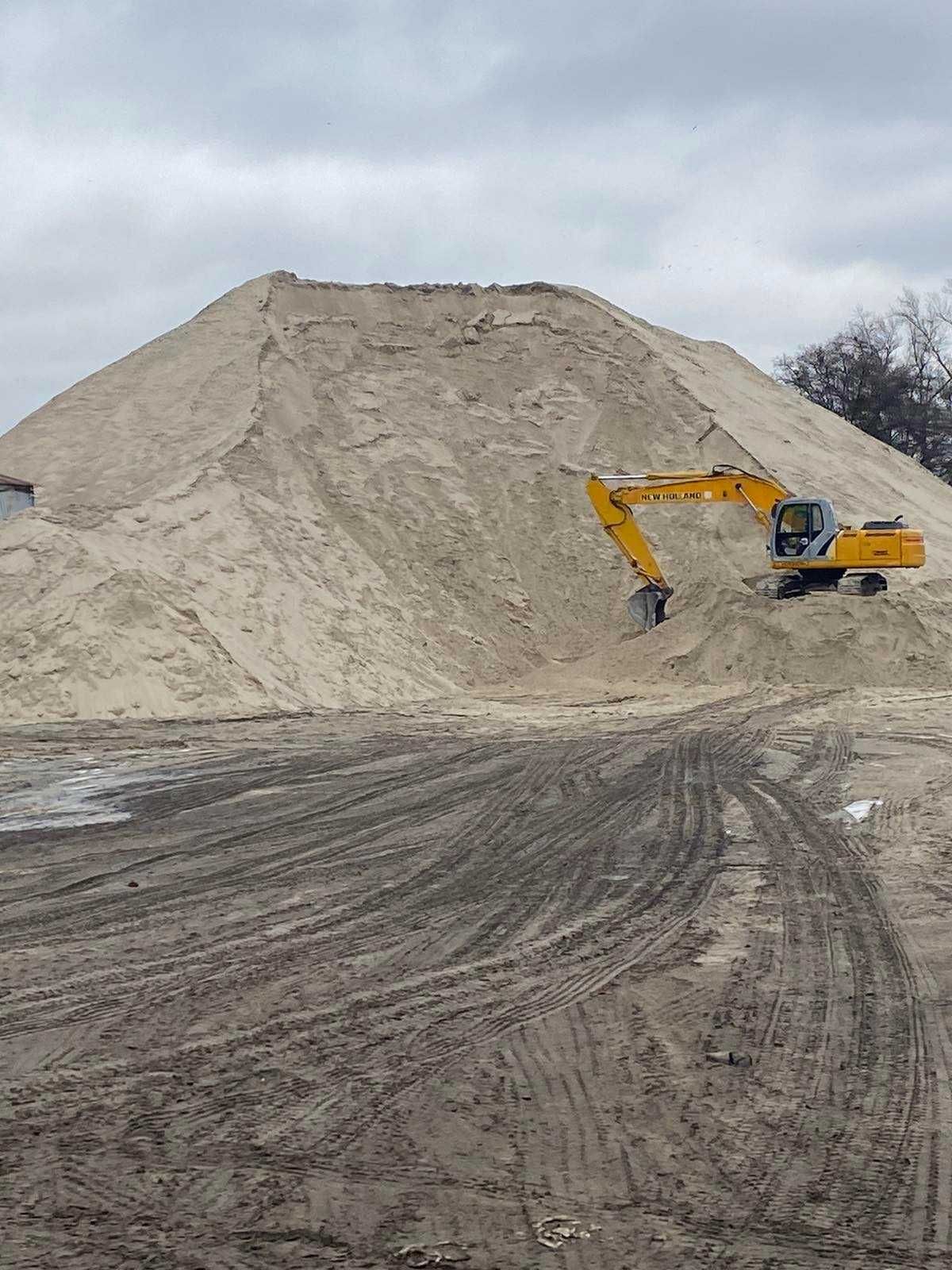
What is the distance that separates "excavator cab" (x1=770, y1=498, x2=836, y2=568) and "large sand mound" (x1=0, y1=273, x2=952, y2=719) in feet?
3.30

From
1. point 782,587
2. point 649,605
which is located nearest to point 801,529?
point 782,587

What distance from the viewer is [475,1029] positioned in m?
5.62

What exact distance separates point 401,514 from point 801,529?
8332 millimetres

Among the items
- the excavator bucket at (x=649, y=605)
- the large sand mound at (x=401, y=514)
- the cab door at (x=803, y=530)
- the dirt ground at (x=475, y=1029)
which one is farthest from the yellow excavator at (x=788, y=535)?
the dirt ground at (x=475, y=1029)

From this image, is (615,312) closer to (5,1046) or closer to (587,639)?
(587,639)

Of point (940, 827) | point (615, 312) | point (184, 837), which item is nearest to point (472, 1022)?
point (184, 837)

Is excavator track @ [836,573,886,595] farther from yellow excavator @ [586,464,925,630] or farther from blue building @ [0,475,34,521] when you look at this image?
blue building @ [0,475,34,521]

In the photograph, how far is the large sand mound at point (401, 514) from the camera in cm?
1939

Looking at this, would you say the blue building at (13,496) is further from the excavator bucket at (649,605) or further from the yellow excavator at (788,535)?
the excavator bucket at (649,605)

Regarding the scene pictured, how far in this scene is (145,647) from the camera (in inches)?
731

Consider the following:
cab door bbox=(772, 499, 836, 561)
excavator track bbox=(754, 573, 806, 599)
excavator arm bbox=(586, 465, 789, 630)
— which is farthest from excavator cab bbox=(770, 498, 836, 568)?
A: excavator track bbox=(754, 573, 806, 599)

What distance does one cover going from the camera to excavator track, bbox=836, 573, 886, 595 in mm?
22953

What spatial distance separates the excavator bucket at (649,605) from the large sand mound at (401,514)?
0.29 metres

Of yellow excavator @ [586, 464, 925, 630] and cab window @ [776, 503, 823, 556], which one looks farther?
cab window @ [776, 503, 823, 556]
